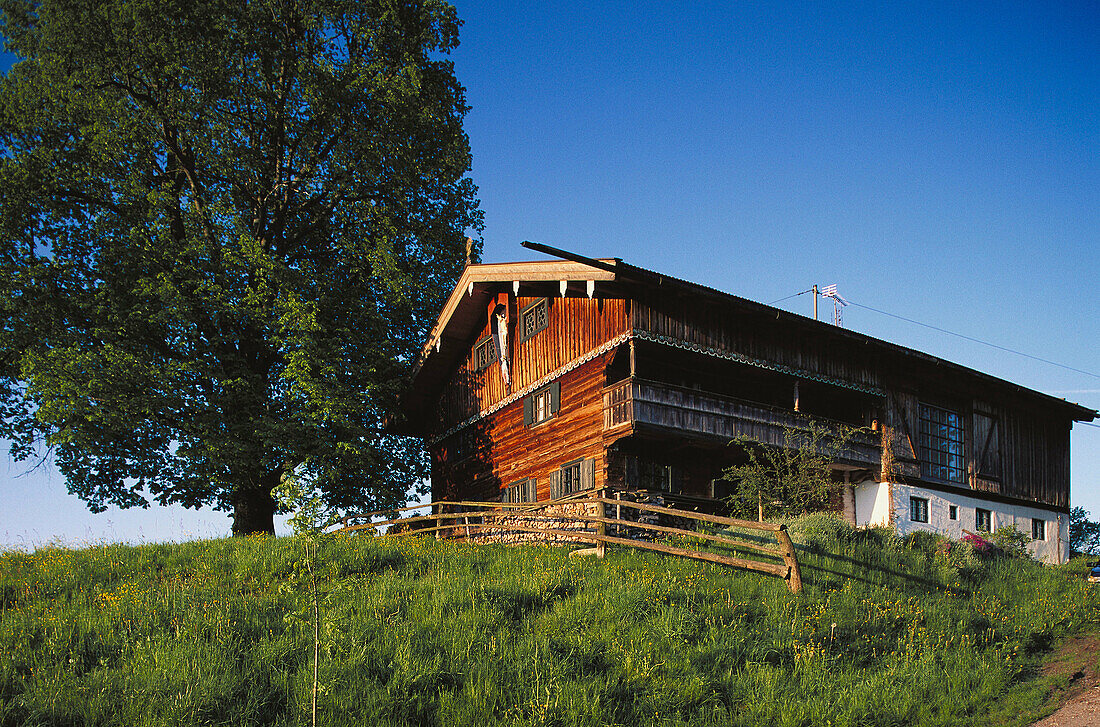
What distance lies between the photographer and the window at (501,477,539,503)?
26.0 metres

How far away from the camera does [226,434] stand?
2272cm

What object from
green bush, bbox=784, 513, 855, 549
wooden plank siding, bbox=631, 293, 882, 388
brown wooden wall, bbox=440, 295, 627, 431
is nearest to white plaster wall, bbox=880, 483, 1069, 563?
wooden plank siding, bbox=631, 293, 882, 388

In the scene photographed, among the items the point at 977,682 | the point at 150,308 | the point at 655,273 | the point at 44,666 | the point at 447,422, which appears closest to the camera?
the point at 44,666

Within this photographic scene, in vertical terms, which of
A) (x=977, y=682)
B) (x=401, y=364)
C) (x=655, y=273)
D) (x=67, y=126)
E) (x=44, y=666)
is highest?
(x=67, y=126)

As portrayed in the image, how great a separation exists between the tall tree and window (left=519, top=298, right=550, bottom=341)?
12.3ft

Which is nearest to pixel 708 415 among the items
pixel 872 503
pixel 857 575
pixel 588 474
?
pixel 588 474

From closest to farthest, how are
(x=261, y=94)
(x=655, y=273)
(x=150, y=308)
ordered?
(x=655, y=273)
(x=150, y=308)
(x=261, y=94)

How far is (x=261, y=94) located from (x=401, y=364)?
9276mm

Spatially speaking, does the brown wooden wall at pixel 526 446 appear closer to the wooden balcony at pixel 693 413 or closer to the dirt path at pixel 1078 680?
the wooden balcony at pixel 693 413

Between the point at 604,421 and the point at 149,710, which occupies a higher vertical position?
the point at 604,421

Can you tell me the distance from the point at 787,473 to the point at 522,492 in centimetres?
839

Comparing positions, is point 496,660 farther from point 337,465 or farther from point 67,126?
point 67,126

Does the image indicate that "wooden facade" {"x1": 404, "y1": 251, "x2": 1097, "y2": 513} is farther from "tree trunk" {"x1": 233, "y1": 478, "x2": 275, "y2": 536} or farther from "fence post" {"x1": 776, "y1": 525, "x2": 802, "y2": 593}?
"tree trunk" {"x1": 233, "y1": 478, "x2": 275, "y2": 536}

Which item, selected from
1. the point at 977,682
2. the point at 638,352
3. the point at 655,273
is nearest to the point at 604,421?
A: the point at 638,352
